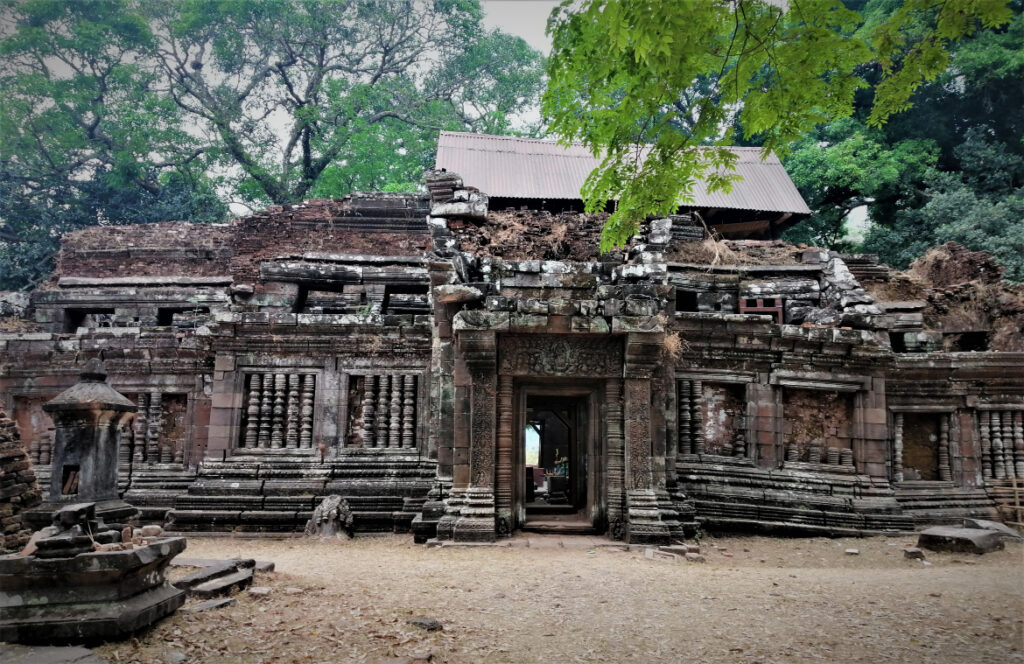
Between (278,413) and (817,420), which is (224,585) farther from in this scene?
(817,420)

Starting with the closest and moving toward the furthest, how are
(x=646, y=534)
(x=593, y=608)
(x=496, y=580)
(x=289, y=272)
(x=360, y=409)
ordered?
1. (x=593, y=608)
2. (x=496, y=580)
3. (x=646, y=534)
4. (x=360, y=409)
5. (x=289, y=272)

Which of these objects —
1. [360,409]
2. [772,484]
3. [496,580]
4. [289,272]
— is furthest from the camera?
[289,272]

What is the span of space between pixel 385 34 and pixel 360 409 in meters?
24.4

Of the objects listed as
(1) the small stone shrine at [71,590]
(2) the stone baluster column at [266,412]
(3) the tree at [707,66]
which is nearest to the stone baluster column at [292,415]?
(2) the stone baluster column at [266,412]

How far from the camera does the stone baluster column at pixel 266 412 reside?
35.3 ft

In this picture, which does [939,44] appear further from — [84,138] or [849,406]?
[84,138]

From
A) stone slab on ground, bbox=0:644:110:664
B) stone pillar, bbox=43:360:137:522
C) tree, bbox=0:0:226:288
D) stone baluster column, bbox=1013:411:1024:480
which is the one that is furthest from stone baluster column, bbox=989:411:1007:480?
tree, bbox=0:0:226:288

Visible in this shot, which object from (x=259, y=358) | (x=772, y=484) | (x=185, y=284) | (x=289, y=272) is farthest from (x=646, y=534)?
(x=185, y=284)

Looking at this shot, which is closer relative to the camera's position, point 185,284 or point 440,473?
point 440,473

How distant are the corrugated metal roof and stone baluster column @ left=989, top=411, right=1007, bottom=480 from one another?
948 cm

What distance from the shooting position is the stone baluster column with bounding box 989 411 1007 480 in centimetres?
1143

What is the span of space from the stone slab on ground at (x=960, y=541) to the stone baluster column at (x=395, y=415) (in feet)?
26.5

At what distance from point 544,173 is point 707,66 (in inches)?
621

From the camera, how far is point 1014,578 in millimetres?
6574
